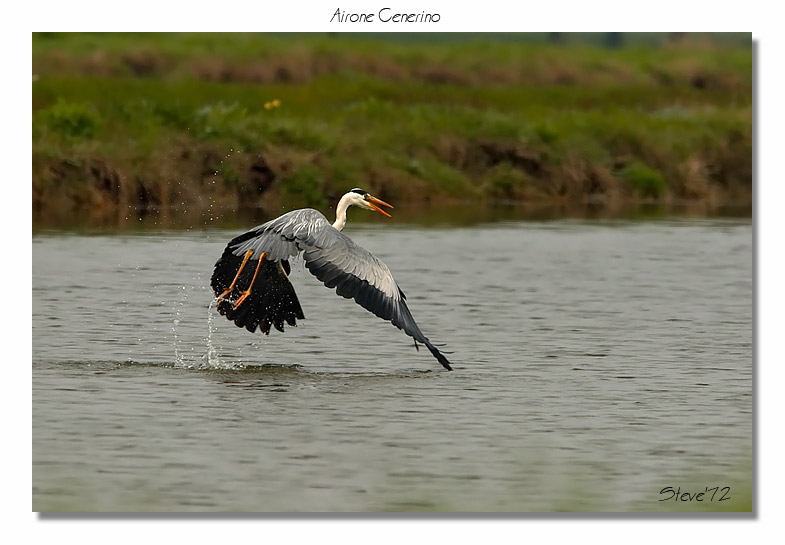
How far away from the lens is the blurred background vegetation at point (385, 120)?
71.5 feet

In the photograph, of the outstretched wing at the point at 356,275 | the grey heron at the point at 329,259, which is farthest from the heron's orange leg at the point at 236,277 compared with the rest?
the outstretched wing at the point at 356,275

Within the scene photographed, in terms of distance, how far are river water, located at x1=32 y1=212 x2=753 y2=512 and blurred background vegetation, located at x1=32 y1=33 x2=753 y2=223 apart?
13.5 ft

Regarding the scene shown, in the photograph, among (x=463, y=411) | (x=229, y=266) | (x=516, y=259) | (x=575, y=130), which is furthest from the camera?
(x=575, y=130)

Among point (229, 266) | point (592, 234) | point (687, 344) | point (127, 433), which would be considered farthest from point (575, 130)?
point (127, 433)

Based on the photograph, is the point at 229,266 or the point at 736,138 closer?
the point at 229,266

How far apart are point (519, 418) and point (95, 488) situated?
9.76ft

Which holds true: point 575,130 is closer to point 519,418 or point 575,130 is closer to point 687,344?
point 687,344

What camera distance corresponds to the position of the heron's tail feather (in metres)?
11.6

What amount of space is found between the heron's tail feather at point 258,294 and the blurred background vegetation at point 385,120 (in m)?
7.17

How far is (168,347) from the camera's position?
1253cm

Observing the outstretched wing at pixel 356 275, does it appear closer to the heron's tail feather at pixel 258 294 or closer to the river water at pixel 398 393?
the river water at pixel 398 393
